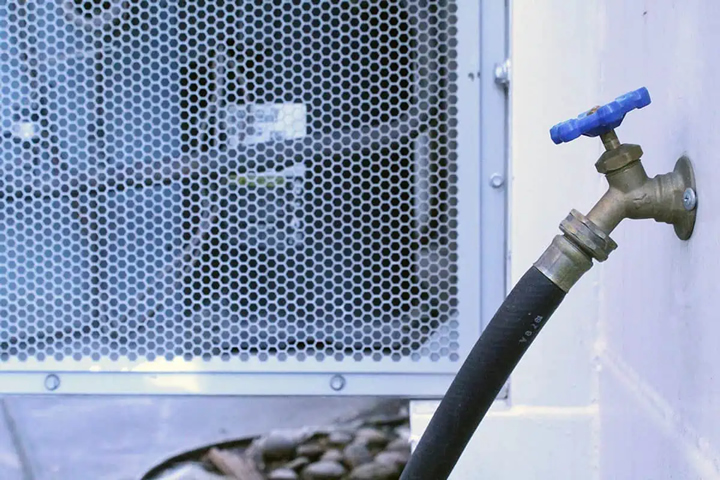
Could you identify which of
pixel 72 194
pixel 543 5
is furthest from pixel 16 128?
pixel 543 5

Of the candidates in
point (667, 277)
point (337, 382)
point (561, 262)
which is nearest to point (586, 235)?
point (561, 262)

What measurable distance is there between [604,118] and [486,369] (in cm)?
21

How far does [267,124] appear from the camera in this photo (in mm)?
838

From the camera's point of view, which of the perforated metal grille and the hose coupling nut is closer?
the hose coupling nut

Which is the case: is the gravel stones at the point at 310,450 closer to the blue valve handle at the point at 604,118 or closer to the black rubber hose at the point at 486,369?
the black rubber hose at the point at 486,369

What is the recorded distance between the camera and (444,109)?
835mm

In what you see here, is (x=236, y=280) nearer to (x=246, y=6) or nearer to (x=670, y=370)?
(x=246, y=6)

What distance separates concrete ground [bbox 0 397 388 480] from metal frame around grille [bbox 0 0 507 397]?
0.07ft

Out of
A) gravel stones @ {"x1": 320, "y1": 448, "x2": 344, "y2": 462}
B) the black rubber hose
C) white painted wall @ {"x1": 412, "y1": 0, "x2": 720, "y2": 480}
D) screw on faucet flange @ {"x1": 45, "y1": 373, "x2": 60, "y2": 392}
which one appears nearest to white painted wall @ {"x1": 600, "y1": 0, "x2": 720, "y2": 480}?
white painted wall @ {"x1": 412, "y1": 0, "x2": 720, "y2": 480}

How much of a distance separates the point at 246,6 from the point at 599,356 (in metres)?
0.66

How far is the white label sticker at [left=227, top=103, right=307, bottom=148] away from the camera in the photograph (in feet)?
2.75

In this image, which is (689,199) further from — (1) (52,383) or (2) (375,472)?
(1) (52,383)

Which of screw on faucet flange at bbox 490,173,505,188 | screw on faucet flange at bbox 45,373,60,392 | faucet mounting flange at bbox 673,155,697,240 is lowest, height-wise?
screw on faucet flange at bbox 45,373,60,392

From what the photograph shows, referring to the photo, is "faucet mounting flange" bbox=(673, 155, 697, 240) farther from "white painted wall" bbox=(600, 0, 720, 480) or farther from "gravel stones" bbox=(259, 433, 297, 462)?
"gravel stones" bbox=(259, 433, 297, 462)
